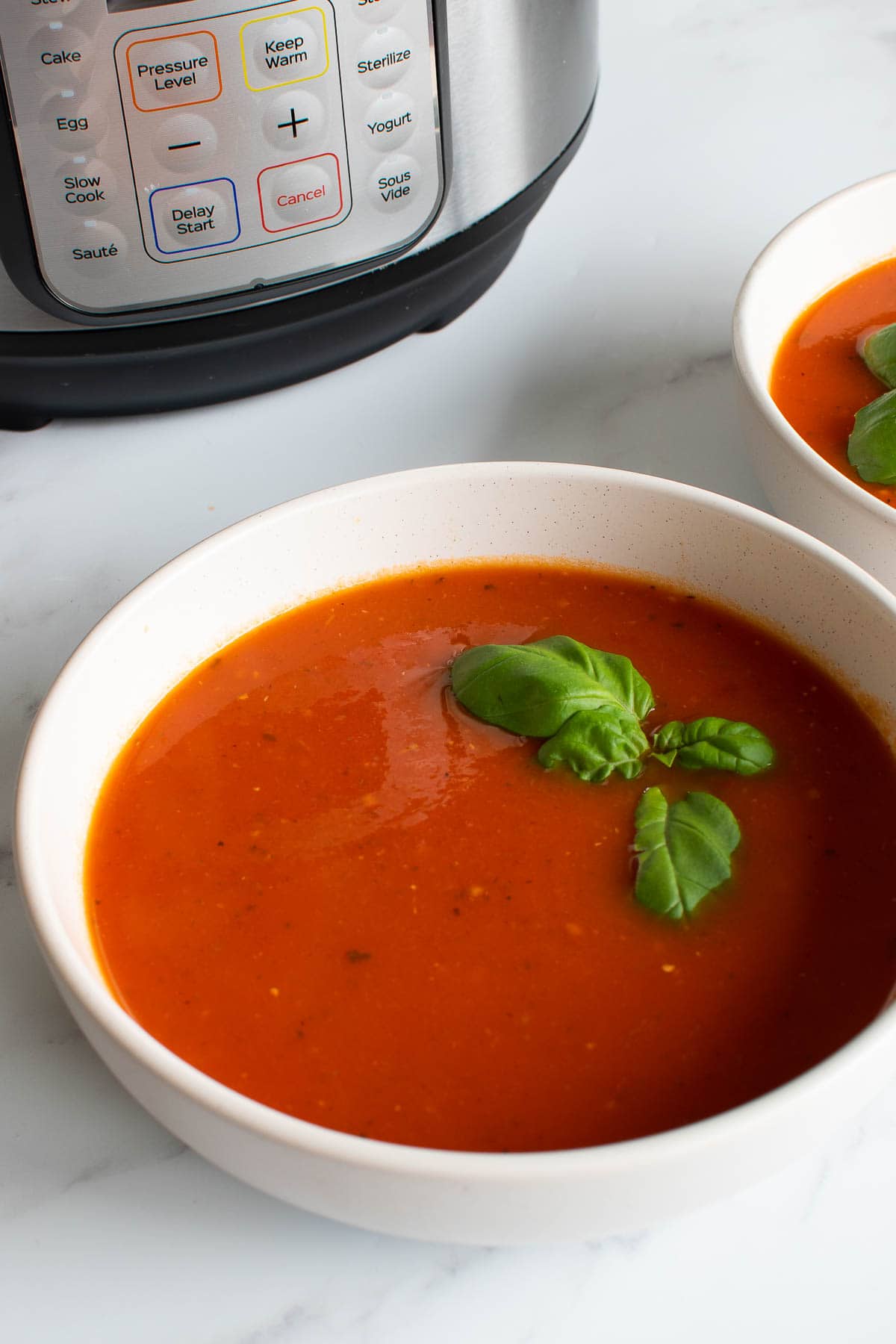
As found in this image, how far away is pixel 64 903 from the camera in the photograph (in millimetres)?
778

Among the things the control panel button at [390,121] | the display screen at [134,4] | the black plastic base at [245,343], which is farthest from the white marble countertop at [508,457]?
the display screen at [134,4]

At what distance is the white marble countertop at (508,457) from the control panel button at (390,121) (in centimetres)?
27

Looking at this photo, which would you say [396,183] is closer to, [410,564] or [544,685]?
[410,564]

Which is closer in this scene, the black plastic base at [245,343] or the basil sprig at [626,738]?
the basil sprig at [626,738]

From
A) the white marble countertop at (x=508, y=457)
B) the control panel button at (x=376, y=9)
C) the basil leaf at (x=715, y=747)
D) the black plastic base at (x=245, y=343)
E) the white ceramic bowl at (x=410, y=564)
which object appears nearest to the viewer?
the white ceramic bowl at (x=410, y=564)

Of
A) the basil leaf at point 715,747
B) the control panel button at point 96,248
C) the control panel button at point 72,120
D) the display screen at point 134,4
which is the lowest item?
the basil leaf at point 715,747

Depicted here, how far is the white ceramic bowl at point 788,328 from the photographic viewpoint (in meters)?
0.99

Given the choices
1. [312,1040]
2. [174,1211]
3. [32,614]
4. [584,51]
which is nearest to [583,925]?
[312,1040]

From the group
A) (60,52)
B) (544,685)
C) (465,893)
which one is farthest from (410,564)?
(60,52)

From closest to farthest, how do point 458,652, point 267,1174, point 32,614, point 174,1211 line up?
point 267,1174 < point 174,1211 < point 458,652 < point 32,614

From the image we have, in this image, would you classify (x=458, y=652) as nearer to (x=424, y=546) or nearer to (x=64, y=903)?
(x=424, y=546)

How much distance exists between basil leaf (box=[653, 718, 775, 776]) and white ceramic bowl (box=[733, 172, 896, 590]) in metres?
0.19

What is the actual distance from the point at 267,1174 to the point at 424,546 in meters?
0.47

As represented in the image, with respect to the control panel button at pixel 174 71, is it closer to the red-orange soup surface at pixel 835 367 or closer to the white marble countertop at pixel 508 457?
the white marble countertop at pixel 508 457
